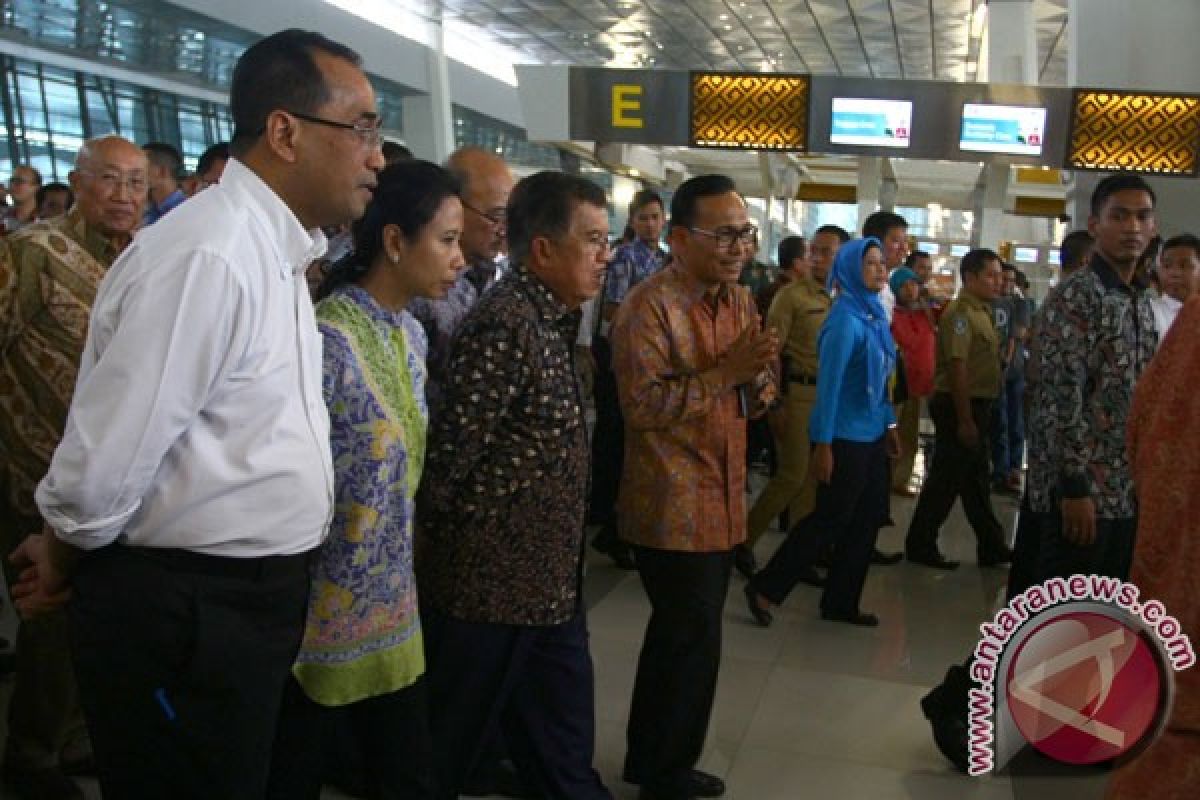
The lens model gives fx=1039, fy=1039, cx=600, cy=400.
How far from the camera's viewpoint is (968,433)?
5.15 m

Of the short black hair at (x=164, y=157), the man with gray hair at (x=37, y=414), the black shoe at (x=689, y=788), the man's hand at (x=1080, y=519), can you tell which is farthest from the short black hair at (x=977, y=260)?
the man with gray hair at (x=37, y=414)

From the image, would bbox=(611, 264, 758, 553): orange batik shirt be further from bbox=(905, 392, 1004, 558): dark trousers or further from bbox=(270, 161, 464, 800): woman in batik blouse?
bbox=(905, 392, 1004, 558): dark trousers

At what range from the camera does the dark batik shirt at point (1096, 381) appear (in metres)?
2.84

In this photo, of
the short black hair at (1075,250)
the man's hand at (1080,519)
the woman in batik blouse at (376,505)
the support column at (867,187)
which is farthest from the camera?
the support column at (867,187)

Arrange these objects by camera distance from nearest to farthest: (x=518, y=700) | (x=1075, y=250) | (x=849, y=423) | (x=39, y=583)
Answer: (x=39, y=583)
(x=518, y=700)
(x=849, y=423)
(x=1075, y=250)

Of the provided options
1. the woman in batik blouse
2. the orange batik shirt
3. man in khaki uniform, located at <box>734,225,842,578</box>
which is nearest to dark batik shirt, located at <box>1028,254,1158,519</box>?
the orange batik shirt

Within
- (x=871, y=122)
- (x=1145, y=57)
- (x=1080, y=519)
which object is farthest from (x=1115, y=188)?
(x=1145, y=57)

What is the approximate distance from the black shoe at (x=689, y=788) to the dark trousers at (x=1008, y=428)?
206 inches

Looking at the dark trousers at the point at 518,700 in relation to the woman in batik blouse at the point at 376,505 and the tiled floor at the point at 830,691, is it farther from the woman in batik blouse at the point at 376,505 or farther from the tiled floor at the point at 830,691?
the tiled floor at the point at 830,691

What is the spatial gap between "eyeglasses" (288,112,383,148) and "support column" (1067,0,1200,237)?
7683 millimetres

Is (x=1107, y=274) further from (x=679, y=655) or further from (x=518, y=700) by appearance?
(x=518, y=700)

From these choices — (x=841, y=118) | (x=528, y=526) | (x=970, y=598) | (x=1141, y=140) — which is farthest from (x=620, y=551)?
(x=1141, y=140)

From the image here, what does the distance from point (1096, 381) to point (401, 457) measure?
6.63 ft

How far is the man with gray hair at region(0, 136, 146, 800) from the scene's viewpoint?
2.44 meters
